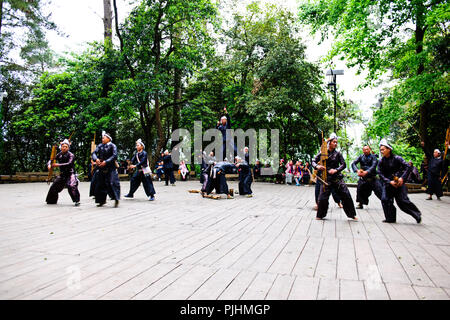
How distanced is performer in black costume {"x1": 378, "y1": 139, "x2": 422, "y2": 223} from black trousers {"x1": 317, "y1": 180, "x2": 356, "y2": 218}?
2.42ft

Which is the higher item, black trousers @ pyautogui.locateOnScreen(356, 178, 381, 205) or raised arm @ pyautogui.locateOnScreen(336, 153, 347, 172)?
raised arm @ pyautogui.locateOnScreen(336, 153, 347, 172)

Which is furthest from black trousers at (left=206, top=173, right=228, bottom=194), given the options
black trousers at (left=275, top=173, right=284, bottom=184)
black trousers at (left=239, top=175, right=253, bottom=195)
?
black trousers at (left=275, top=173, right=284, bottom=184)

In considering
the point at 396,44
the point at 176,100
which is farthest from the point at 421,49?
the point at 176,100

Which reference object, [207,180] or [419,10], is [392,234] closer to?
[207,180]

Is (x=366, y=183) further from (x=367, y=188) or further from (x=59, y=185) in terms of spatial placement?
(x=59, y=185)

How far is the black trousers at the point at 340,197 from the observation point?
6906 mm

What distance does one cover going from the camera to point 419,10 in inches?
536

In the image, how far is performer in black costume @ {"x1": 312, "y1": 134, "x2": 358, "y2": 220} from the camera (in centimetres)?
693

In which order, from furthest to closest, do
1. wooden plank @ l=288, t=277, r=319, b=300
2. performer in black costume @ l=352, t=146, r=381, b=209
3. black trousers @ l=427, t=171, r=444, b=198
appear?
black trousers @ l=427, t=171, r=444, b=198 < performer in black costume @ l=352, t=146, r=381, b=209 < wooden plank @ l=288, t=277, r=319, b=300

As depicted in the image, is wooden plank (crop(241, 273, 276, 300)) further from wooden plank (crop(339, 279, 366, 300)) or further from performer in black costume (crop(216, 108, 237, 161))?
performer in black costume (crop(216, 108, 237, 161))

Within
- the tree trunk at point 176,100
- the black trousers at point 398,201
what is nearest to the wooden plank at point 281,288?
the black trousers at point 398,201

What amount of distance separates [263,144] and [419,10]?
1451cm

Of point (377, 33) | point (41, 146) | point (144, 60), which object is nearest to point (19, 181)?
point (41, 146)

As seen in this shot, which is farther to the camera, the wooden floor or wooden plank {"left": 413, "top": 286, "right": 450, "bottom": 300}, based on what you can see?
the wooden floor
